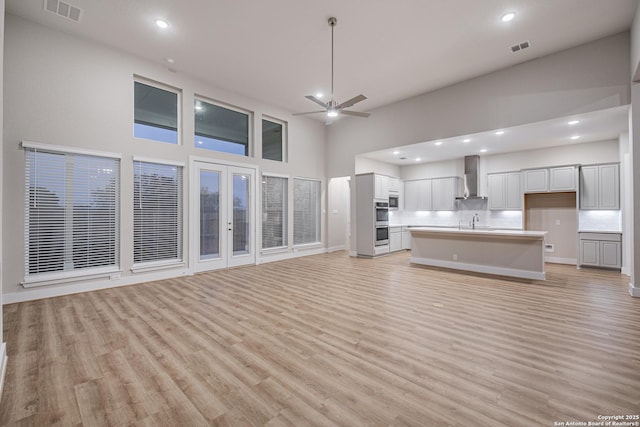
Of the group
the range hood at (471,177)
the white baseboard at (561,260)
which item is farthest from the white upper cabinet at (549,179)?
the white baseboard at (561,260)

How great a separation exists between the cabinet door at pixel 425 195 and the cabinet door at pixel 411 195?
112 mm

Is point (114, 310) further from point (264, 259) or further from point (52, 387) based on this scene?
point (264, 259)

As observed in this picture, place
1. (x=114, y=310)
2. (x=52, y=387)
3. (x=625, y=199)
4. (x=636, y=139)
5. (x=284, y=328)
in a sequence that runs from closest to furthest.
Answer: (x=52, y=387), (x=284, y=328), (x=114, y=310), (x=636, y=139), (x=625, y=199)

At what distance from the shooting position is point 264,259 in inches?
283

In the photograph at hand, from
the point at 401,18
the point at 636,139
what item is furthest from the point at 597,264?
the point at 401,18

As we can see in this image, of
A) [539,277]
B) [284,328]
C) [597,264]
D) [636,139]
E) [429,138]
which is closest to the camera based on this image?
[284,328]

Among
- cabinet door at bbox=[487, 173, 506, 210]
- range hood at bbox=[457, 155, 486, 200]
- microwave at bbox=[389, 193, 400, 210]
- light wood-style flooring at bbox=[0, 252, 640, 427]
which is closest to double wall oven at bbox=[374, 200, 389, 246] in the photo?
microwave at bbox=[389, 193, 400, 210]

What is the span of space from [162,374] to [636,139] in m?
6.64

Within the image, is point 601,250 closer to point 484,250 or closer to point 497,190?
point 497,190

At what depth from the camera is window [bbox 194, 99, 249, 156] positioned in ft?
20.0

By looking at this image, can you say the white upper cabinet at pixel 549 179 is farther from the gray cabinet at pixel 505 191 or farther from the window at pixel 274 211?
the window at pixel 274 211

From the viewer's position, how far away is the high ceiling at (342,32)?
3.81 meters

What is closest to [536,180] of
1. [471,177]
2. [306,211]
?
[471,177]

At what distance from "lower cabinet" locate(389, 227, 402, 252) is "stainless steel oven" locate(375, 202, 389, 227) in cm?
49
